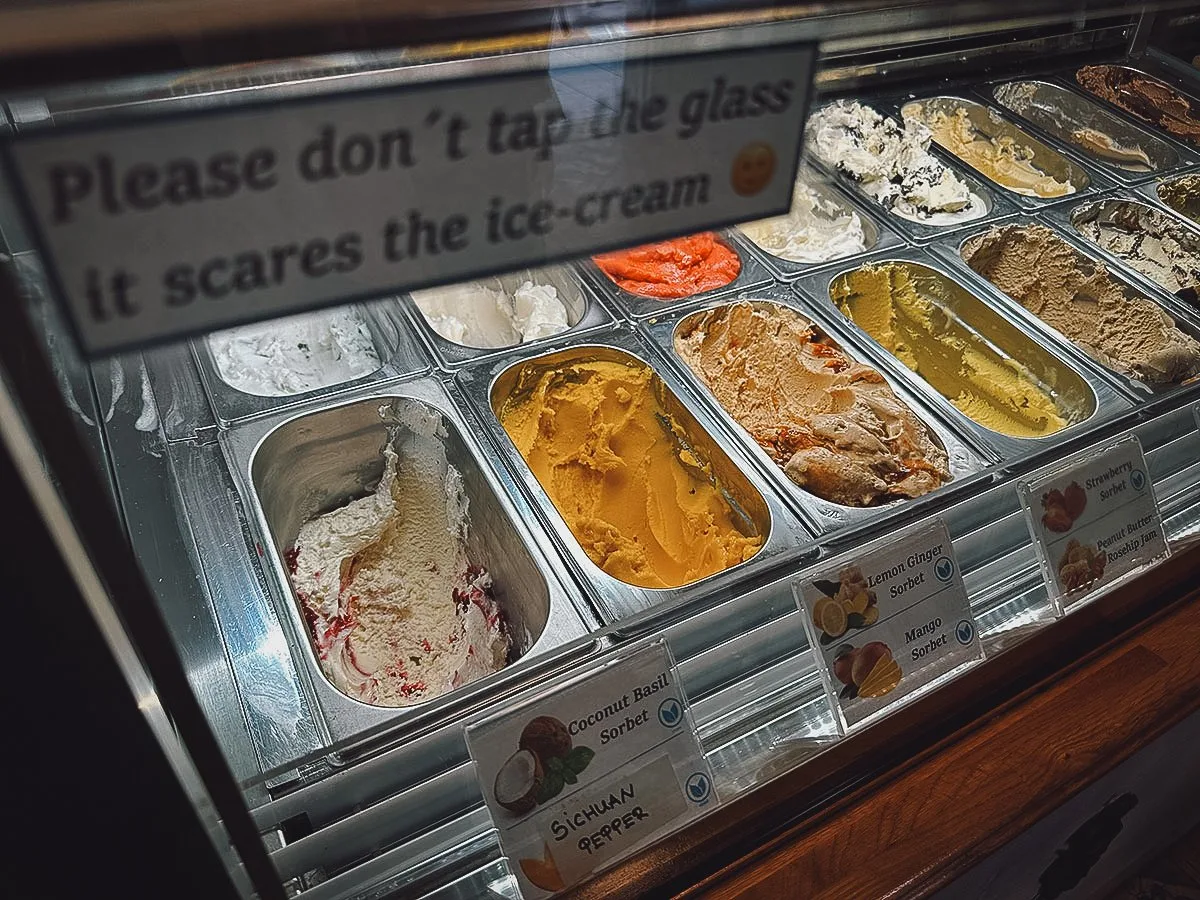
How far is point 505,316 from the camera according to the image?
168cm

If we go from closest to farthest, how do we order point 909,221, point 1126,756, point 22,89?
point 22,89 → point 1126,756 → point 909,221

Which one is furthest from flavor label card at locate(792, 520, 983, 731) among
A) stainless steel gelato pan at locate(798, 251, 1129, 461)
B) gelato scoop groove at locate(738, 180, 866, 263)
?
gelato scoop groove at locate(738, 180, 866, 263)

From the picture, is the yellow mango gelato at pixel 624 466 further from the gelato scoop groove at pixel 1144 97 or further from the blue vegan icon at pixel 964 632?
the gelato scoop groove at pixel 1144 97

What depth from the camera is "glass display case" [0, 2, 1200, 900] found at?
0.49m

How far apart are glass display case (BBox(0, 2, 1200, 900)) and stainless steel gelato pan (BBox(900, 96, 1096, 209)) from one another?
22 mm

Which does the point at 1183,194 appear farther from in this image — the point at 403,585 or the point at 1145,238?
the point at 403,585

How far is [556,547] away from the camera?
4.07 feet

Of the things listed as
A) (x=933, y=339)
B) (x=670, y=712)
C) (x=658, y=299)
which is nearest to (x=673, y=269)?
(x=658, y=299)

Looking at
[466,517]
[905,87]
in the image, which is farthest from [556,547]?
[905,87]

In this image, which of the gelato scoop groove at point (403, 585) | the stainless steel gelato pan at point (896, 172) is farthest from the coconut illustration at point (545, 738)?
the stainless steel gelato pan at point (896, 172)

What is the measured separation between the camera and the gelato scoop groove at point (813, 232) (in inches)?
74.9

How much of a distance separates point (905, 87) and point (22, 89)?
2.26 metres

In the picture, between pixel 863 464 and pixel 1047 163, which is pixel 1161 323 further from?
pixel 863 464

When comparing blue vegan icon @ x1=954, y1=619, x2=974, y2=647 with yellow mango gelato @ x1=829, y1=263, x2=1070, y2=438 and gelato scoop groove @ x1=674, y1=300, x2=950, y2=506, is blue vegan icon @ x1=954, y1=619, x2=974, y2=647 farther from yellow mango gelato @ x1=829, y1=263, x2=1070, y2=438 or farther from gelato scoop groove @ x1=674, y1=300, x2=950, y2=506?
yellow mango gelato @ x1=829, y1=263, x2=1070, y2=438
